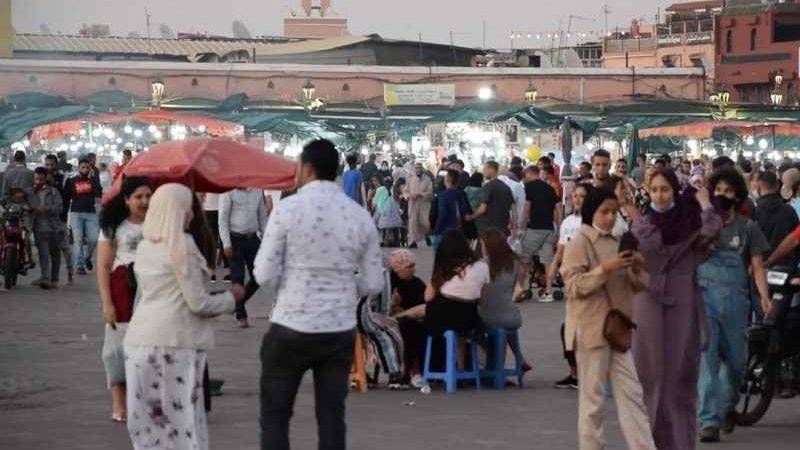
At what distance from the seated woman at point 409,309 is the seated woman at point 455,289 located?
16 cm

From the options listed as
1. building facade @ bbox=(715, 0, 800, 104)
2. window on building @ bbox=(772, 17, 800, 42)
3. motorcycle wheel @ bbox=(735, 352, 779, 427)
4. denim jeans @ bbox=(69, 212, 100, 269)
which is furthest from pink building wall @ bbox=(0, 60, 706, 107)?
motorcycle wheel @ bbox=(735, 352, 779, 427)

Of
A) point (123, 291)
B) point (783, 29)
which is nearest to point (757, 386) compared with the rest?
point (123, 291)

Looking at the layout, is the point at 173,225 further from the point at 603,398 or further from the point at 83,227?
the point at 83,227

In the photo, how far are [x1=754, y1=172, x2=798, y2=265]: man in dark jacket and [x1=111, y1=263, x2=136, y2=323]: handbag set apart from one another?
17.9 feet

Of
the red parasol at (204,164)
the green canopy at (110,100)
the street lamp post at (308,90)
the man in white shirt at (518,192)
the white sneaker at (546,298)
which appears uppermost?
the street lamp post at (308,90)

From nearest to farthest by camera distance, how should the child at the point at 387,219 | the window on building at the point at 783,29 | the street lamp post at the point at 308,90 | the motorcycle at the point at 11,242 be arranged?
the motorcycle at the point at 11,242 < the child at the point at 387,219 < the street lamp post at the point at 308,90 < the window on building at the point at 783,29

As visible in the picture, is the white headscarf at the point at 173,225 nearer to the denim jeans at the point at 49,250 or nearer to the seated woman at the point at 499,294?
the seated woman at the point at 499,294

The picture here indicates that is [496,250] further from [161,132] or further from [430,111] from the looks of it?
[430,111]

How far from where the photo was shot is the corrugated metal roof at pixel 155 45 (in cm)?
8869

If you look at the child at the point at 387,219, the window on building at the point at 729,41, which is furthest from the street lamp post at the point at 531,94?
the child at the point at 387,219

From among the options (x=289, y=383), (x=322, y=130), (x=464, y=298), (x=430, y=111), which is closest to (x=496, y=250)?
(x=464, y=298)

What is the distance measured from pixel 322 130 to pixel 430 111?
1087cm

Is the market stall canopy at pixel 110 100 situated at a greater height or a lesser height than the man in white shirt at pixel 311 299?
greater

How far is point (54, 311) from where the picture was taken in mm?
21188
